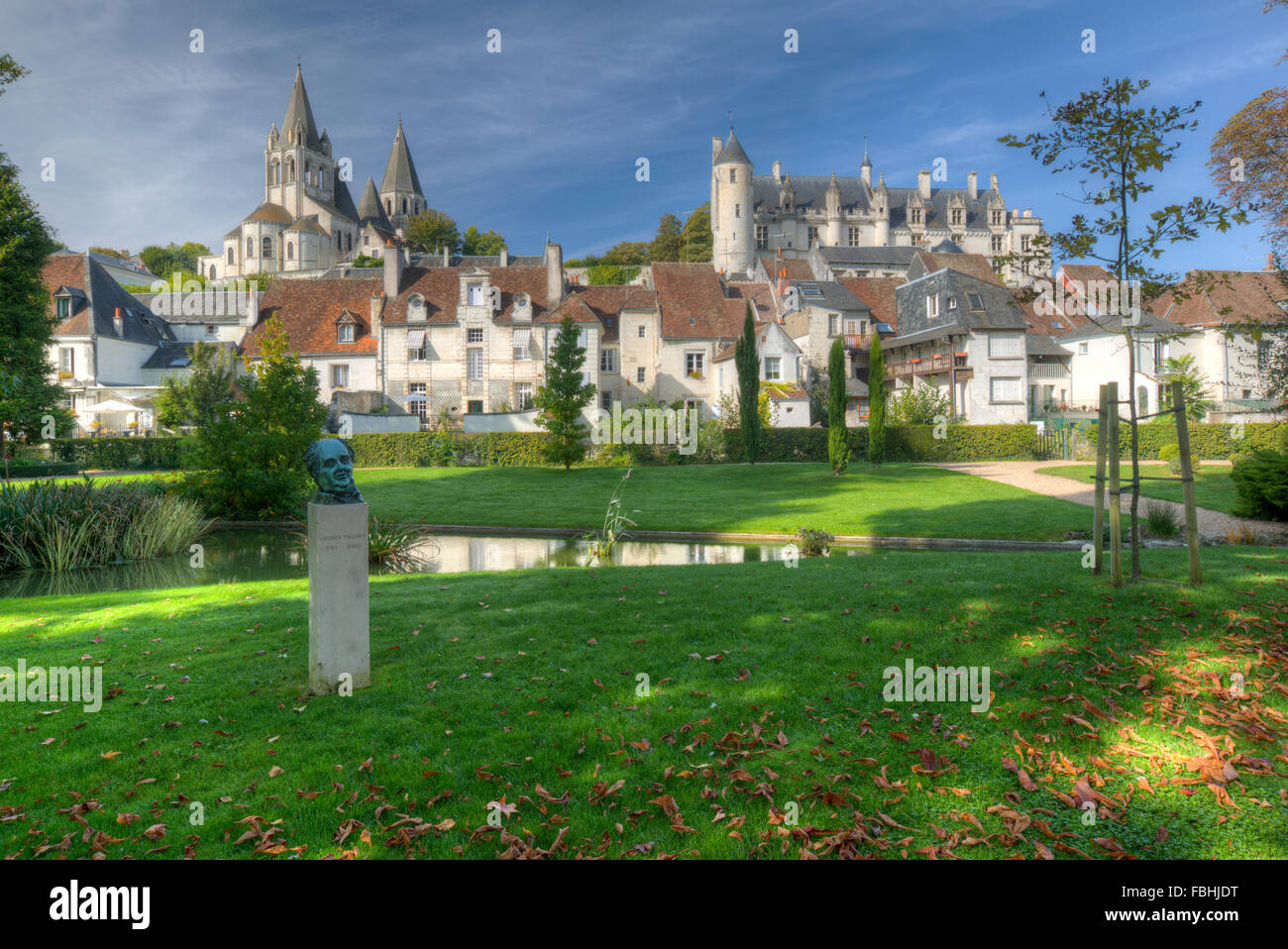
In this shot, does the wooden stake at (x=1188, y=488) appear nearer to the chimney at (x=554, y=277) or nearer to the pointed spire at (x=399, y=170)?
the chimney at (x=554, y=277)

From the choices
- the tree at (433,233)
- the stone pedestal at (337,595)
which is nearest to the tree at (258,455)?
the stone pedestal at (337,595)

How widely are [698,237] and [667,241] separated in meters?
4.41

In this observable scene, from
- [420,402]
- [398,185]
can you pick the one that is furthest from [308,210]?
[420,402]

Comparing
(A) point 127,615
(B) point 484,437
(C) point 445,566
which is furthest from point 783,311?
(A) point 127,615

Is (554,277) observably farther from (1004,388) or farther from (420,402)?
(1004,388)

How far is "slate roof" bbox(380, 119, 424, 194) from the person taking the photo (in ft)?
382

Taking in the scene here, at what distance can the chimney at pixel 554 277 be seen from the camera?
168 feet

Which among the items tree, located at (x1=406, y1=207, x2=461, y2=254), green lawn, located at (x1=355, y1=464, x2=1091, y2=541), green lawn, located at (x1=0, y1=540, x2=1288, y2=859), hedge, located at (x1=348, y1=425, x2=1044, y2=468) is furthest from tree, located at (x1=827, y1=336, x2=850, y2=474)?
tree, located at (x1=406, y1=207, x2=461, y2=254)

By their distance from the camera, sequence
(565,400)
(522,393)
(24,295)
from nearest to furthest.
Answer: (24,295), (565,400), (522,393)

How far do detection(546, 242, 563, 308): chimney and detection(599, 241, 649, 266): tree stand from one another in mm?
48494

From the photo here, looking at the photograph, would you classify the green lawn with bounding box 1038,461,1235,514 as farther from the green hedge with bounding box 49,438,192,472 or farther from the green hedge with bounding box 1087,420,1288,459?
the green hedge with bounding box 49,438,192,472

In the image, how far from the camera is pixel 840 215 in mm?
103688

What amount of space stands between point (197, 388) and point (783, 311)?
38.4 meters
